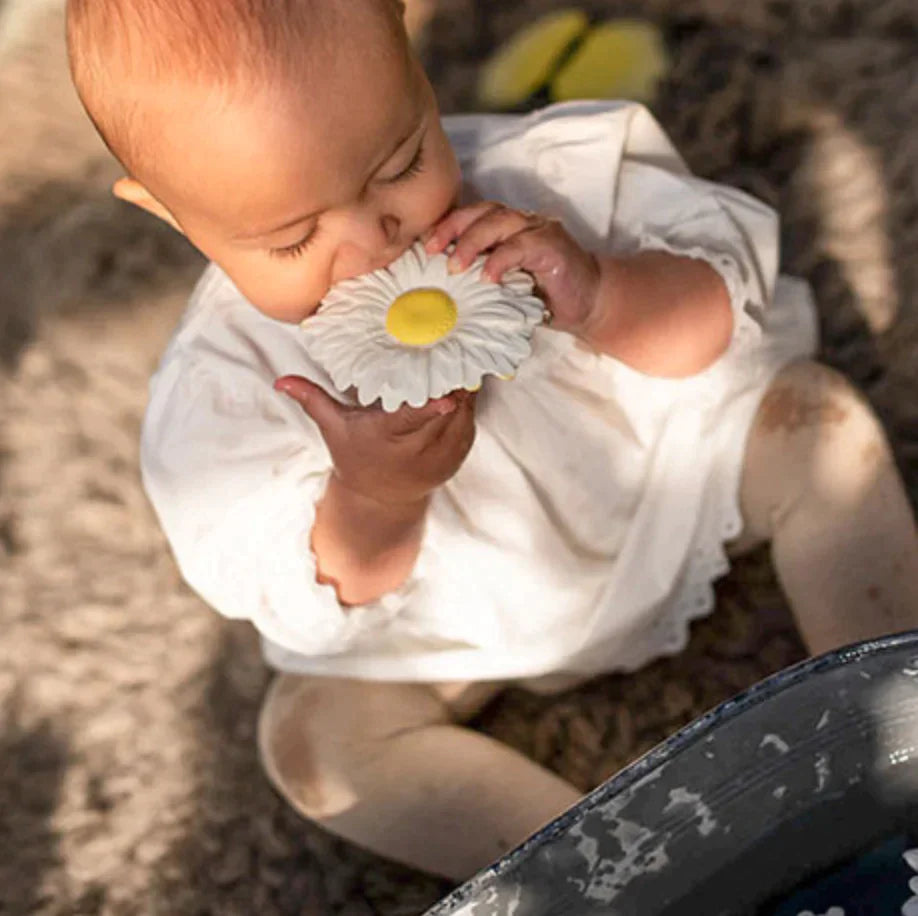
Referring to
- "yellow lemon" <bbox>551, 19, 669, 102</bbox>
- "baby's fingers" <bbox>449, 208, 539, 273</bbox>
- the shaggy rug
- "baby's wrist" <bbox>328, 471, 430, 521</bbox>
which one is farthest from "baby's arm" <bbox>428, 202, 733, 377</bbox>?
"yellow lemon" <bbox>551, 19, 669, 102</bbox>

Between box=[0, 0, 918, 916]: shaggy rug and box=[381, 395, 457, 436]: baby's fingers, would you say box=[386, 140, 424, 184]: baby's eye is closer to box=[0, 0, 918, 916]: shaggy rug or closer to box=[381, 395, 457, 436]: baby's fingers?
box=[381, 395, 457, 436]: baby's fingers

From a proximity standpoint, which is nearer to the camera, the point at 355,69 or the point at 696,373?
the point at 355,69

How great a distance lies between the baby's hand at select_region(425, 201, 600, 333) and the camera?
29.9 inches

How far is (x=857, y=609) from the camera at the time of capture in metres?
0.89

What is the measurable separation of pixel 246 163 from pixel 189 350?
226mm

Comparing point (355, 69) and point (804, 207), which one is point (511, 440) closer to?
point (355, 69)

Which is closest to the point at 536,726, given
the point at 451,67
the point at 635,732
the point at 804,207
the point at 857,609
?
the point at 635,732

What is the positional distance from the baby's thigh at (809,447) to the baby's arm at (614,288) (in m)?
0.07

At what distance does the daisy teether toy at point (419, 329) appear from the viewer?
0.68 m

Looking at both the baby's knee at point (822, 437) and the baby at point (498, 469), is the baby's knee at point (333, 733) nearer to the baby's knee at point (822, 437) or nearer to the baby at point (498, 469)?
the baby at point (498, 469)

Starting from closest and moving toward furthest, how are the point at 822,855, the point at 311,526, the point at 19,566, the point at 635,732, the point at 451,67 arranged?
the point at 822,855, the point at 311,526, the point at 635,732, the point at 19,566, the point at 451,67

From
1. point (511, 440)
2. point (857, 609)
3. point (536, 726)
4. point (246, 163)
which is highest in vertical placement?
point (246, 163)

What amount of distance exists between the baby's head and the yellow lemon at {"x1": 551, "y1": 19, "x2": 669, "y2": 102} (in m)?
0.55

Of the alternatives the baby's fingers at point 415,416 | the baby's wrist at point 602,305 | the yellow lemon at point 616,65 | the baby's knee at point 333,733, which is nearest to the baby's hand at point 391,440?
the baby's fingers at point 415,416
